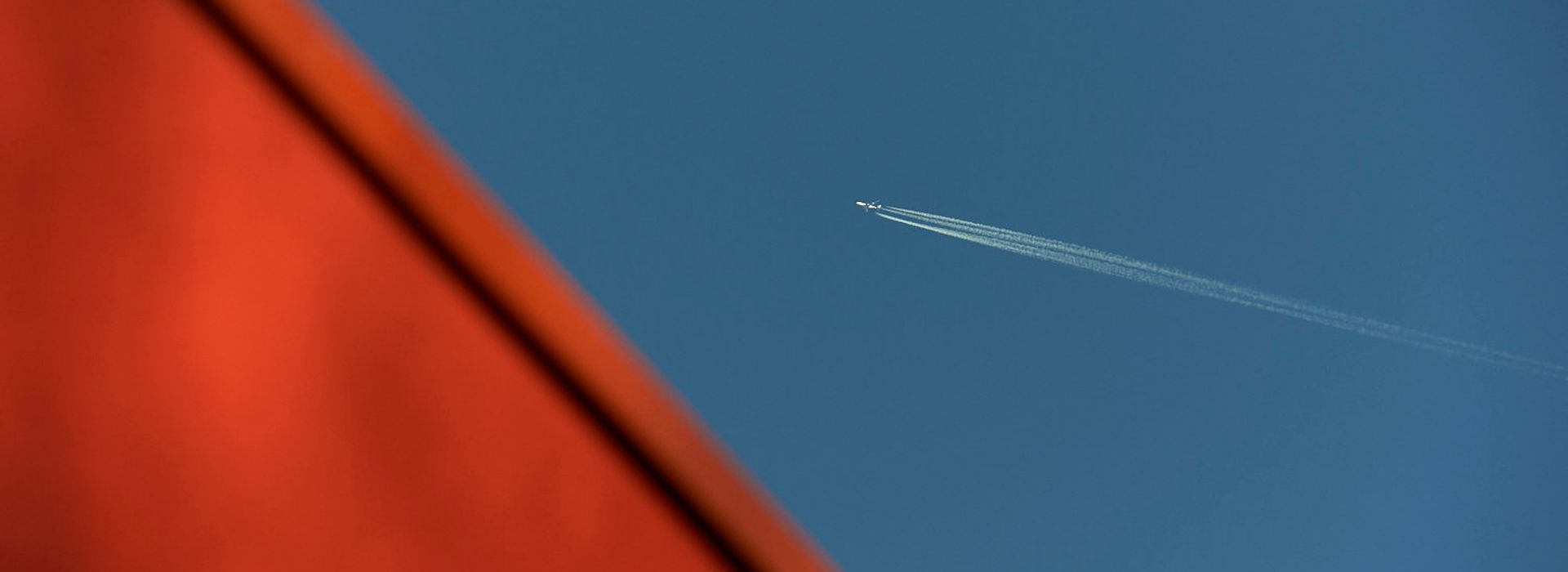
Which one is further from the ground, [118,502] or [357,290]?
[357,290]

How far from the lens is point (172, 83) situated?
1.05 m

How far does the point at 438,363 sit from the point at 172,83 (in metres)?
0.35

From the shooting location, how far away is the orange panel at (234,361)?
0.98 meters

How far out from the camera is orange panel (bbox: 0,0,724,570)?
38.6 inches

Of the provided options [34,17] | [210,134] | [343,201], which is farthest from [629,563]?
[34,17]

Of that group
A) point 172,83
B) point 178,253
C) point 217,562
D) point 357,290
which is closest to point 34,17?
point 172,83

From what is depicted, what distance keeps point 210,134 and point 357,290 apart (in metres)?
0.20

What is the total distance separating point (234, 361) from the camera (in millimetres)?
1031

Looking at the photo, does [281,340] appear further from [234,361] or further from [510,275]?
[510,275]

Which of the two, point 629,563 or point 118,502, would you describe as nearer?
point 118,502

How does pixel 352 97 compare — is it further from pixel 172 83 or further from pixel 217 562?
pixel 217 562

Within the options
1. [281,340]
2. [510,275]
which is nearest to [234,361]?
[281,340]

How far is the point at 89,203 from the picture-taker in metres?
1.01

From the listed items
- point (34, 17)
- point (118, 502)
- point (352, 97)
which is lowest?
point (118, 502)
